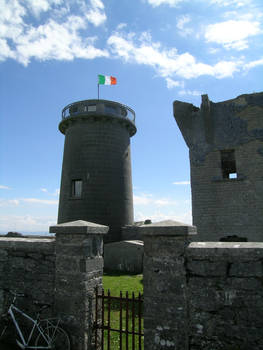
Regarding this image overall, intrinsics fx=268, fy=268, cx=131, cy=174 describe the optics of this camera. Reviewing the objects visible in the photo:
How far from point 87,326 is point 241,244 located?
110 inches

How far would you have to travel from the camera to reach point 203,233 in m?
12.9

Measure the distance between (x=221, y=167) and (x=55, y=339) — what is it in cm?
1089

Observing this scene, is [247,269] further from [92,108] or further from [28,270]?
[92,108]

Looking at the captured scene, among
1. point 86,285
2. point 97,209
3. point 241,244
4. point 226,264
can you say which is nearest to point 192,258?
point 226,264

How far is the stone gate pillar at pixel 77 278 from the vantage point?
4.40 m

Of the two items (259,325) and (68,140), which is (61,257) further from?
(68,140)

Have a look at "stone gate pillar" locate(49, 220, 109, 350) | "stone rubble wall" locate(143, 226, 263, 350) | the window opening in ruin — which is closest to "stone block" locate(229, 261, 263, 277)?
"stone rubble wall" locate(143, 226, 263, 350)

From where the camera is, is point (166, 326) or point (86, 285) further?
point (86, 285)

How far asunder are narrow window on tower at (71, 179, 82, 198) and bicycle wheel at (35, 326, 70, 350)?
12916 millimetres

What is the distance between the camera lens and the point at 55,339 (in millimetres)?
4496

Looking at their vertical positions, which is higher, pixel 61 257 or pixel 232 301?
pixel 61 257

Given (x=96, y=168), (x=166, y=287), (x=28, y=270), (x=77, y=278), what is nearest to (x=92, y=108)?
(x=96, y=168)

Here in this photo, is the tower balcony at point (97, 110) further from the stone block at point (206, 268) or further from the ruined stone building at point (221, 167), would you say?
the stone block at point (206, 268)

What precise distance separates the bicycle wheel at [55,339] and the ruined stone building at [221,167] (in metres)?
9.51
